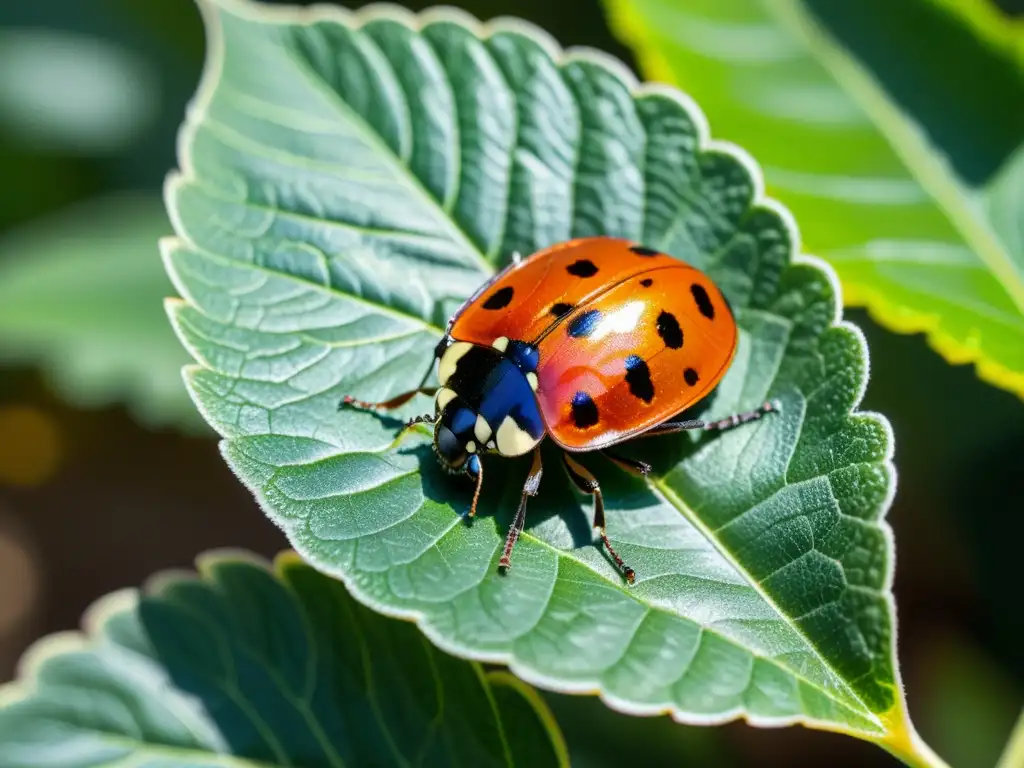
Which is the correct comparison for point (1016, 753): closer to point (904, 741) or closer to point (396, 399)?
point (904, 741)

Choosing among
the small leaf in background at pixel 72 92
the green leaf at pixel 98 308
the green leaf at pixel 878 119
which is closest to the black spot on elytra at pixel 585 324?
the green leaf at pixel 878 119

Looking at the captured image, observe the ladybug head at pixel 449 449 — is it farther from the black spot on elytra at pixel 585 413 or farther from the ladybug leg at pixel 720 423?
the ladybug leg at pixel 720 423

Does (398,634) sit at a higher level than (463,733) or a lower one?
higher

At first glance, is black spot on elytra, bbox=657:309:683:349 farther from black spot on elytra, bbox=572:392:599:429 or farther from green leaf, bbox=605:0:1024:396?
green leaf, bbox=605:0:1024:396

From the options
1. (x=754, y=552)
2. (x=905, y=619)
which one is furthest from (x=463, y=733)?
(x=905, y=619)

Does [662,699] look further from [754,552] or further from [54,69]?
[54,69]

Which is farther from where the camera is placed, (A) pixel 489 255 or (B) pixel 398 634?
(A) pixel 489 255
